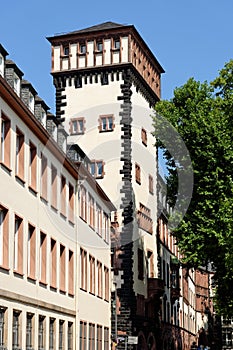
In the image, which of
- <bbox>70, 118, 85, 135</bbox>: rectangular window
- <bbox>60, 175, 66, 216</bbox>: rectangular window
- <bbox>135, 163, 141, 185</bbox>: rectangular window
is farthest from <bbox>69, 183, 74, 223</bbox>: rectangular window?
<bbox>70, 118, 85, 135</bbox>: rectangular window

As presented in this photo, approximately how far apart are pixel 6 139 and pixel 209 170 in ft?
55.9

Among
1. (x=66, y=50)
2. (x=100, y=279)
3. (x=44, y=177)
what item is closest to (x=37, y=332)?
(x=44, y=177)

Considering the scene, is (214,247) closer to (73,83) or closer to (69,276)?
(69,276)

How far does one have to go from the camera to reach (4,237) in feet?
93.1

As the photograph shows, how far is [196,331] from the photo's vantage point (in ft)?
335

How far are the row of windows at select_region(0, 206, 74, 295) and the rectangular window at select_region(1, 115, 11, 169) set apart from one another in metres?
1.87

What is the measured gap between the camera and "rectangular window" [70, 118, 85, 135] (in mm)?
60875

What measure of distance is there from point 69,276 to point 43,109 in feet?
28.1

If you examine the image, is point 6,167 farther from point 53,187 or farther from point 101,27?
point 101,27

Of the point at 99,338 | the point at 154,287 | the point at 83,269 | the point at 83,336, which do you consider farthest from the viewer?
the point at 154,287

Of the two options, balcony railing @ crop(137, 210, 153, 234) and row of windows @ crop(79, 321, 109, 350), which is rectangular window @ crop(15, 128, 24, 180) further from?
balcony railing @ crop(137, 210, 153, 234)

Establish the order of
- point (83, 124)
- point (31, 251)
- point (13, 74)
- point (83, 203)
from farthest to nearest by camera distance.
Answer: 1. point (83, 124)
2. point (83, 203)
3. point (31, 251)
4. point (13, 74)

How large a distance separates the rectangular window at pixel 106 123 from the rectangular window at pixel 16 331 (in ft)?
103

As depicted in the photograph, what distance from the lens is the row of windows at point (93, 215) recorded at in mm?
44844
